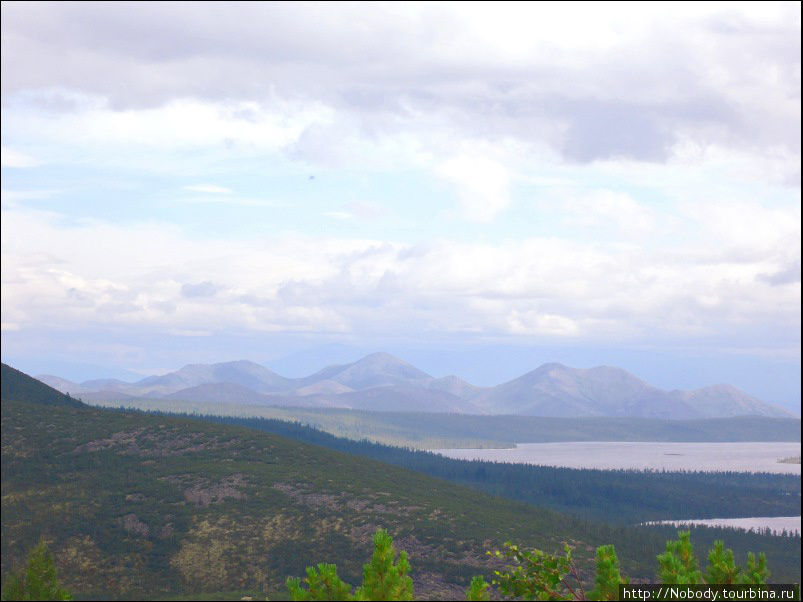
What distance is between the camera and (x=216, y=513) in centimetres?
14088

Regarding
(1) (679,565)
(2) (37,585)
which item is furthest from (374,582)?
(2) (37,585)

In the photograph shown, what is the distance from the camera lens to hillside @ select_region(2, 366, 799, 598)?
12081 centimetres

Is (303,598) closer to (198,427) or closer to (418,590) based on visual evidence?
(418,590)

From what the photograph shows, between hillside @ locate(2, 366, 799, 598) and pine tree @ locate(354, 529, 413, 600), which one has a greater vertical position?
pine tree @ locate(354, 529, 413, 600)

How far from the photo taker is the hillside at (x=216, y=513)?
121m

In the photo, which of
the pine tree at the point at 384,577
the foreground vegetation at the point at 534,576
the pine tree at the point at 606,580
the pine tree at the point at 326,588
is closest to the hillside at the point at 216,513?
the foreground vegetation at the point at 534,576

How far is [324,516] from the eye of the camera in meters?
146

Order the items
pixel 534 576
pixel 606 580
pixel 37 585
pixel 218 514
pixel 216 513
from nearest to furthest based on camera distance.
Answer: pixel 606 580, pixel 534 576, pixel 37 585, pixel 218 514, pixel 216 513

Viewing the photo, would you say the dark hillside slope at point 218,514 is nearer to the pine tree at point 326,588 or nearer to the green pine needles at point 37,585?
the green pine needles at point 37,585

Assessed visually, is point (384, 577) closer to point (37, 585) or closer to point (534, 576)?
point (534, 576)

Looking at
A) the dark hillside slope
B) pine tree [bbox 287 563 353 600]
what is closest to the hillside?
the dark hillside slope

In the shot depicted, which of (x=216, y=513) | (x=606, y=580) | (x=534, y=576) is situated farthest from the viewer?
(x=216, y=513)

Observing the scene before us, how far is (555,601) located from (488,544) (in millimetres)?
109240

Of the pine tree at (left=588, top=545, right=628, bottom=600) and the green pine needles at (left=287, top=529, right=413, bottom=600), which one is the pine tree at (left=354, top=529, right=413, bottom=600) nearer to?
the green pine needles at (left=287, top=529, right=413, bottom=600)
